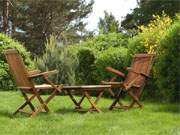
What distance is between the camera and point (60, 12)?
1719 inches

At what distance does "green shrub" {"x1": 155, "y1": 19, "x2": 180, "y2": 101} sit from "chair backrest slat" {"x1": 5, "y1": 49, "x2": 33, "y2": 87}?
11.1ft

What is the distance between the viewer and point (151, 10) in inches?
1702

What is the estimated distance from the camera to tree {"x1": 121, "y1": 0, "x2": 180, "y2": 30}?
4151 centimetres

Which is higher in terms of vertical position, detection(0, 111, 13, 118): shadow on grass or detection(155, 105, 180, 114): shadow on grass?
detection(155, 105, 180, 114): shadow on grass

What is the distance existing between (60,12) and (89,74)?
26844 mm

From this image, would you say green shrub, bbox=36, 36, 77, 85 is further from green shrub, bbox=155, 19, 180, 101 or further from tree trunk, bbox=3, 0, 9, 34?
tree trunk, bbox=3, 0, 9, 34

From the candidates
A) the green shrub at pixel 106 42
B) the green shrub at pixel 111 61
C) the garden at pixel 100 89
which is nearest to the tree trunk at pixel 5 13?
the garden at pixel 100 89

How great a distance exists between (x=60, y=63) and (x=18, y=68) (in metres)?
7.69

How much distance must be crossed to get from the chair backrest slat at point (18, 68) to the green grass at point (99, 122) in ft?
2.06

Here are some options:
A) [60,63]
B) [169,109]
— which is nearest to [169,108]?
[169,109]

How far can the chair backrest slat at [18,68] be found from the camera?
9422 mm

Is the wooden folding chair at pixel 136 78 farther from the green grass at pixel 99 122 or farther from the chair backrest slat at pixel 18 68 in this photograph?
the chair backrest slat at pixel 18 68

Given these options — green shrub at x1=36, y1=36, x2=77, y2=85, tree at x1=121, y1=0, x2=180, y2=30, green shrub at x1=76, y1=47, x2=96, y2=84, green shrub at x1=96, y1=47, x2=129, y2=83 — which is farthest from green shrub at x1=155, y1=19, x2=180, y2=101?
tree at x1=121, y1=0, x2=180, y2=30

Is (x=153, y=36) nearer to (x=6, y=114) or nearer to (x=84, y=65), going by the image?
(x=84, y=65)
